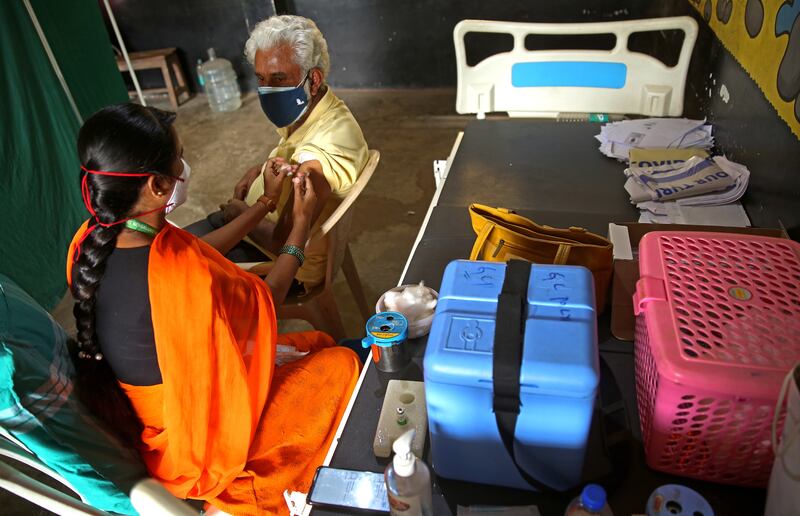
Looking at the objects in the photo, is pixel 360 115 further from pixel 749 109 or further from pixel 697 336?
pixel 697 336

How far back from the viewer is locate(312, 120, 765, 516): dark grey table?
0.96 meters

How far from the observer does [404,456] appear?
816mm

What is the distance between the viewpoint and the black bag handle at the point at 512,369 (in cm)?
82

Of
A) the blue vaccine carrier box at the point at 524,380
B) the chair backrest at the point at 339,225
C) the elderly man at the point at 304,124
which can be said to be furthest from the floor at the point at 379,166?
the blue vaccine carrier box at the point at 524,380

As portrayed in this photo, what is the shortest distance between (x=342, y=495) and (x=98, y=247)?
30.7 inches

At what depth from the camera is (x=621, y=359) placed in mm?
1227

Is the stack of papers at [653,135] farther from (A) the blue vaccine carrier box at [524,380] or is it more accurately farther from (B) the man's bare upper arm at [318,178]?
(A) the blue vaccine carrier box at [524,380]

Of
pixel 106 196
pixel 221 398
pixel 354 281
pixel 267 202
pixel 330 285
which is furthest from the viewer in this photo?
pixel 354 281

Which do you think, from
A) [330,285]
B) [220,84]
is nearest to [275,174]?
[330,285]

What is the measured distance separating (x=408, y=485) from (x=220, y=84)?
5.13 m

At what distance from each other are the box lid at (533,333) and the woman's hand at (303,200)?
93 cm

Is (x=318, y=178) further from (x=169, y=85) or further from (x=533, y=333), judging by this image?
(x=169, y=85)

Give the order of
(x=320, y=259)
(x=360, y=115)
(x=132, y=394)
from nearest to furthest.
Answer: (x=132, y=394) < (x=320, y=259) < (x=360, y=115)

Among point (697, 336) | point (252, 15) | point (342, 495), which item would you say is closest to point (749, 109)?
point (697, 336)
